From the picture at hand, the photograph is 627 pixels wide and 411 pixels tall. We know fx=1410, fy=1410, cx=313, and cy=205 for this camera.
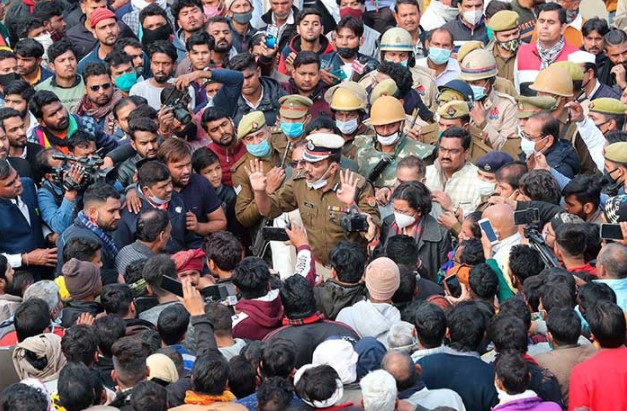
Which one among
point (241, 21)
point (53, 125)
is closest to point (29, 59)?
point (53, 125)

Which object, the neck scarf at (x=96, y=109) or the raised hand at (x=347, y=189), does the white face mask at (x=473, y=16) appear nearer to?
the neck scarf at (x=96, y=109)

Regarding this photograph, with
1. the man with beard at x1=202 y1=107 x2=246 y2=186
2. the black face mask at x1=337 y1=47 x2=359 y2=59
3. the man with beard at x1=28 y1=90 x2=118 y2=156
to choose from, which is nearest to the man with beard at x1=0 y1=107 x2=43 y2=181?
the man with beard at x1=28 y1=90 x2=118 y2=156

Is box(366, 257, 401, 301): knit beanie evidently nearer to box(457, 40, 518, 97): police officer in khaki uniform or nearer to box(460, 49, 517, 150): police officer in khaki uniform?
box(460, 49, 517, 150): police officer in khaki uniform

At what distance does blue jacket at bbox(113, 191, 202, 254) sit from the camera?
34.6ft

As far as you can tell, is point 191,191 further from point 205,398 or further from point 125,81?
point 205,398

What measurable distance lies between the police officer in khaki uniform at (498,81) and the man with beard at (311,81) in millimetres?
1343

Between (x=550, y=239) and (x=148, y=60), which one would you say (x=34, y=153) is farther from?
(x=550, y=239)

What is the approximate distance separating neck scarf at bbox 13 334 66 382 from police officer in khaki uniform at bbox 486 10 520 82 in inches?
272

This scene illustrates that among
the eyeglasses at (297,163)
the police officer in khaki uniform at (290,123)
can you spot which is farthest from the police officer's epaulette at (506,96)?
the eyeglasses at (297,163)

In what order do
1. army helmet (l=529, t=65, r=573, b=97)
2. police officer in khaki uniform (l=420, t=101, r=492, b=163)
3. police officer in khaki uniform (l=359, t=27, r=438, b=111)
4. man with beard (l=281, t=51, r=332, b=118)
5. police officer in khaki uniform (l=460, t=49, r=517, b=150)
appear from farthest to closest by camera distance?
1. police officer in khaki uniform (l=359, t=27, r=438, b=111)
2. man with beard (l=281, t=51, r=332, b=118)
3. police officer in khaki uniform (l=460, t=49, r=517, b=150)
4. army helmet (l=529, t=65, r=573, b=97)
5. police officer in khaki uniform (l=420, t=101, r=492, b=163)

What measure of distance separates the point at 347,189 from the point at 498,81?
3.02m

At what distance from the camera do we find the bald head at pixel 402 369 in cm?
741

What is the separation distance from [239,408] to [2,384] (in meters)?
1.74

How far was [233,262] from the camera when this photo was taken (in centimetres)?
950
